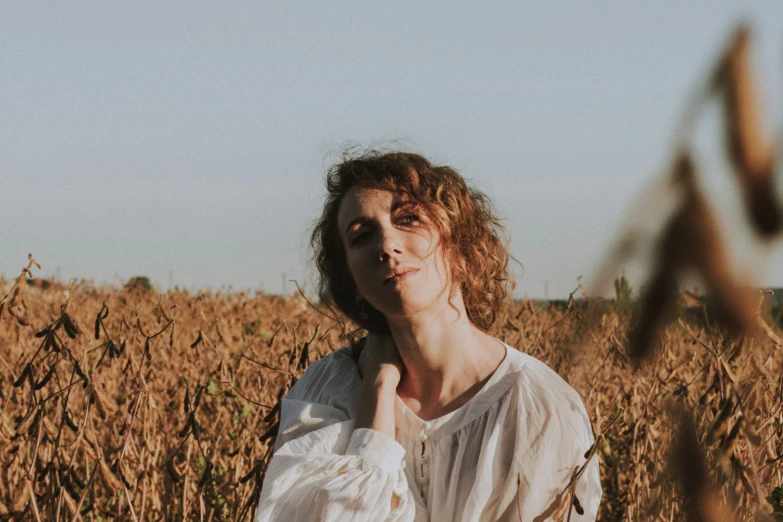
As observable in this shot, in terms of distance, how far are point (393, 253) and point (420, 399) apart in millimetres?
412

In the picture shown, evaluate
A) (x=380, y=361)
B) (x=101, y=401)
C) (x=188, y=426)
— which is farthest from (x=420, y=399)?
(x=101, y=401)

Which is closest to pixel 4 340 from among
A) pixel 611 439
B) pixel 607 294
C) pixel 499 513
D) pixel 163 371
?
pixel 163 371

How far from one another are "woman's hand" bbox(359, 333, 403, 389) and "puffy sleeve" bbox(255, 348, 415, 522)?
126mm

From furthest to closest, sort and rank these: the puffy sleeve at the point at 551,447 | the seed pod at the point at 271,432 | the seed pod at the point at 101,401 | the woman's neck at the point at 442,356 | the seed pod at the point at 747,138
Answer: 1. the seed pod at the point at 271,432
2. the woman's neck at the point at 442,356
3. the seed pod at the point at 101,401
4. the puffy sleeve at the point at 551,447
5. the seed pod at the point at 747,138

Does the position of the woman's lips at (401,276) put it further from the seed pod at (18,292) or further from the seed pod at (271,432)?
the seed pod at (18,292)

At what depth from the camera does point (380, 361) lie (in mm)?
2289

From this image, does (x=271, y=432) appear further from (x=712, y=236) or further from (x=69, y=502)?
(x=712, y=236)

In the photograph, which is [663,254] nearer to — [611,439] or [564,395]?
[564,395]

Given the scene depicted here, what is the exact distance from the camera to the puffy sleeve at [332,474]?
6.26 ft

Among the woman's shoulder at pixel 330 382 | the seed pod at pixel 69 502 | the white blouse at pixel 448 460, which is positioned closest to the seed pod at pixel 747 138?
the white blouse at pixel 448 460

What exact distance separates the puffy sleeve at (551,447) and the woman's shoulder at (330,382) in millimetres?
476

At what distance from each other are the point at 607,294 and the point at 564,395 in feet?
5.99

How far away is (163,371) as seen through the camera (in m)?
4.55

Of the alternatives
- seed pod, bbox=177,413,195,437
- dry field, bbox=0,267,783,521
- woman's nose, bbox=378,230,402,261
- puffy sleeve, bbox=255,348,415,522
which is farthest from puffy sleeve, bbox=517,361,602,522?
seed pod, bbox=177,413,195,437
